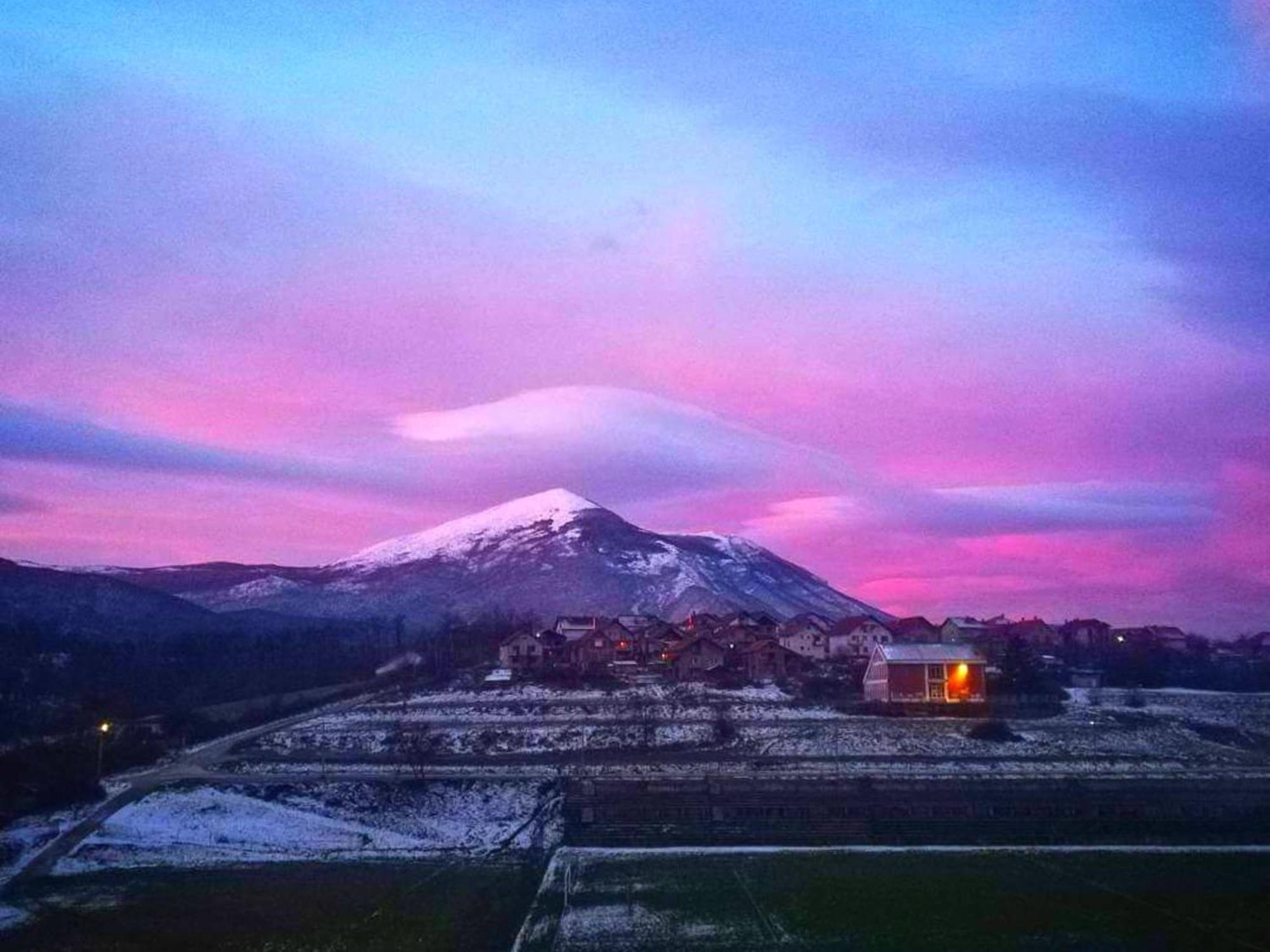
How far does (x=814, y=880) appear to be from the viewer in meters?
25.0

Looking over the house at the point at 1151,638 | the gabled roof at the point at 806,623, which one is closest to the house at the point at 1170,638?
the house at the point at 1151,638

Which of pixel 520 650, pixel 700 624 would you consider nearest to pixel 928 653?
pixel 520 650

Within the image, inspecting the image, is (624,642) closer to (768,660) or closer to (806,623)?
(768,660)

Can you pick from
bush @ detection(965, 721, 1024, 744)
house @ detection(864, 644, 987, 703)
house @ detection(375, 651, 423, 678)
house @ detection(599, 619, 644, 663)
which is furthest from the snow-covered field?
house @ detection(599, 619, 644, 663)

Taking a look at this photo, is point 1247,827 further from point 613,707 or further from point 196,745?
point 196,745

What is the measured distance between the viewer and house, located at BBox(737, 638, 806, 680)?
6450cm

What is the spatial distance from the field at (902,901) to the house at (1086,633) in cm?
6592

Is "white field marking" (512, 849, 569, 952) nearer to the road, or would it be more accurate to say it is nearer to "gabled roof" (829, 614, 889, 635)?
the road

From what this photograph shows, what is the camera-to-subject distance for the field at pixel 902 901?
66.9ft

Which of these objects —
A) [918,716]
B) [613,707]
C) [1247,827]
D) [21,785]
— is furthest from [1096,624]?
[21,785]

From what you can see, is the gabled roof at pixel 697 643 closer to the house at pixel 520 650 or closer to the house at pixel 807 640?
the house at pixel 520 650

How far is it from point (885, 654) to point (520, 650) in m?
27.3

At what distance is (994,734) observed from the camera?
42219mm

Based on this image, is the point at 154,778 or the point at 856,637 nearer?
the point at 154,778
